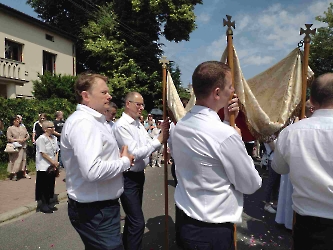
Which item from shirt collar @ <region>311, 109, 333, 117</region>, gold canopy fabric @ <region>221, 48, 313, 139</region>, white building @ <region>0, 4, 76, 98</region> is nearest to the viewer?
shirt collar @ <region>311, 109, 333, 117</region>

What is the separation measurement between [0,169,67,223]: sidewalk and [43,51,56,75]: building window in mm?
12751

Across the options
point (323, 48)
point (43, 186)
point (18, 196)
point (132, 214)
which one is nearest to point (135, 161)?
point (132, 214)

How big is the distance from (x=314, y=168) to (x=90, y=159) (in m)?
1.55

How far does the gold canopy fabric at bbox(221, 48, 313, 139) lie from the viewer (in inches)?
108

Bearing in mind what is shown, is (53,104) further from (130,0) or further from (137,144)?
(130,0)

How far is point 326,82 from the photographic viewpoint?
2080 mm

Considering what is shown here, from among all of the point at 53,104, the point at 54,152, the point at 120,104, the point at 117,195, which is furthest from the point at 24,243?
the point at 120,104

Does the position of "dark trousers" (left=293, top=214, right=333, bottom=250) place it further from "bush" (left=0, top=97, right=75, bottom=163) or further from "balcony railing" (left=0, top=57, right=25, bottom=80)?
"balcony railing" (left=0, top=57, right=25, bottom=80)

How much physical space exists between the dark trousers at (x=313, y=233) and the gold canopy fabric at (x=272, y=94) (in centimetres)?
90

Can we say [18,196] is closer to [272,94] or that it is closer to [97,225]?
[97,225]

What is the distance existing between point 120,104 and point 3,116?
38.2 ft

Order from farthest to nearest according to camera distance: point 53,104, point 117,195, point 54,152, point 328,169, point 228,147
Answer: point 53,104
point 54,152
point 117,195
point 328,169
point 228,147

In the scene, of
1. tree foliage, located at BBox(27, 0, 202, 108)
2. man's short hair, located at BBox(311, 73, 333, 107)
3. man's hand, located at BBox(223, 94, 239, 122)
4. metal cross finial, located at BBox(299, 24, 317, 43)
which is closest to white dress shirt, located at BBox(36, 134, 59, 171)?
man's hand, located at BBox(223, 94, 239, 122)

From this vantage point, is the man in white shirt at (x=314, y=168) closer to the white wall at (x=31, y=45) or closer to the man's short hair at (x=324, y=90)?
the man's short hair at (x=324, y=90)
